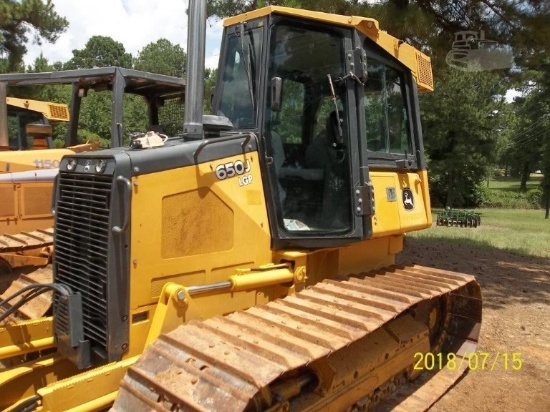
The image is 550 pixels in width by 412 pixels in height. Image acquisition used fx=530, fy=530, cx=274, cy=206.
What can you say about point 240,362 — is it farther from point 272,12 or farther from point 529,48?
point 529,48

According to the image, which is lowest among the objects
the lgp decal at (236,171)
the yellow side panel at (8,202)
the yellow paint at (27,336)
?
the yellow paint at (27,336)

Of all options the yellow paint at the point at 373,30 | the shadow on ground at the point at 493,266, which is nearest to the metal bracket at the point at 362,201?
the yellow paint at the point at 373,30

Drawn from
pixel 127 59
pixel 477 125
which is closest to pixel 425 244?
pixel 477 125

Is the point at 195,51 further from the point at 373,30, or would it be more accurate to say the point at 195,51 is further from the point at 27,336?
the point at 27,336

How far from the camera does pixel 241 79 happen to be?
3625mm

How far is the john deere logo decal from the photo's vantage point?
421cm

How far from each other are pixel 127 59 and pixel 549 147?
55.9m

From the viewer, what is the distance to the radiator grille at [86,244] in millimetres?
2881

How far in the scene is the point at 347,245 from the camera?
3.83 meters

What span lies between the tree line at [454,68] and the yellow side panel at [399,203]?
4214 millimetres

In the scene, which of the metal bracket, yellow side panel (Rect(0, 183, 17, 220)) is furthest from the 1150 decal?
yellow side panel (Rect(0, 183, 17, 220))

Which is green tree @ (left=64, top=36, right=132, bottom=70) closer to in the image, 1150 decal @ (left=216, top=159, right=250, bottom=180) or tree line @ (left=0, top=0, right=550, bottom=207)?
tree line @ (left=0, top=0, right=550, bottom=207)

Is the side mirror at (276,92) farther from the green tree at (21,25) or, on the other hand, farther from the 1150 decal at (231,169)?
the green tree at (21,25)

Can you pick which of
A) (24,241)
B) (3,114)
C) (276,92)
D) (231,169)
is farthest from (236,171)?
(3,114)
